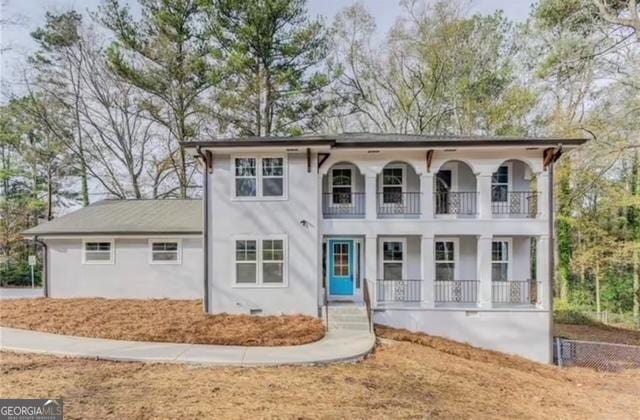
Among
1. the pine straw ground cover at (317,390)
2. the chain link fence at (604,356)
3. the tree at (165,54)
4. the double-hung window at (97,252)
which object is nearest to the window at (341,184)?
the pine straw ground cover at (317,390)

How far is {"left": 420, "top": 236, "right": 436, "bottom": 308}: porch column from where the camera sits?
11180 mm

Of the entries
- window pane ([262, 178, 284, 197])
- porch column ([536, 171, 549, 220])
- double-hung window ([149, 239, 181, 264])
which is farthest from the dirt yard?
double-hung window ([149, 239, 181, 264])

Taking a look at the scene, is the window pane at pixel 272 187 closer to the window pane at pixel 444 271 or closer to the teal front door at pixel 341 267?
the teal front door at pixel 341 267

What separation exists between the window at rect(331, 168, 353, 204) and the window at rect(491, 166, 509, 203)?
15.4ft

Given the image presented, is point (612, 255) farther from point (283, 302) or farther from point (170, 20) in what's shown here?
point (170, 20)

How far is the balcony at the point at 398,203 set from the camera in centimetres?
1228

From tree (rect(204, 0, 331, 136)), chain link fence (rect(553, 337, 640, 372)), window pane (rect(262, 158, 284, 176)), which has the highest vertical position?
tree (rect(204, 0, 331, 136))

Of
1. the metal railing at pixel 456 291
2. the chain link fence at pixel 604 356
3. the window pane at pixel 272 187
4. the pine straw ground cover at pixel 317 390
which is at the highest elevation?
the window pane at pixel 272 187

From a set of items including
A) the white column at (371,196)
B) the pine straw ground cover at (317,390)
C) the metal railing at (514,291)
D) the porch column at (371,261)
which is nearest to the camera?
the pine straw ground cover at (317,390)

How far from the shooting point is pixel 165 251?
13.5m

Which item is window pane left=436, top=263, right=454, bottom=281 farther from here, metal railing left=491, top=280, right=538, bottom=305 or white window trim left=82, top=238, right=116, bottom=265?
white window trim left=82, top=238, right=116, bottom=265

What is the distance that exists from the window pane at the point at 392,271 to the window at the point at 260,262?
357 centimetres

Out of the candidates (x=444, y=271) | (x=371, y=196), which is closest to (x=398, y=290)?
(x=444, y=271)
